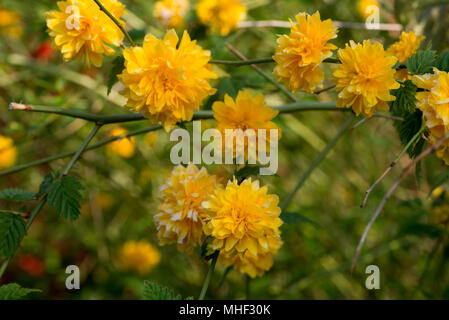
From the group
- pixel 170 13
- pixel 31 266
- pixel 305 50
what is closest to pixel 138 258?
pixel 31 266

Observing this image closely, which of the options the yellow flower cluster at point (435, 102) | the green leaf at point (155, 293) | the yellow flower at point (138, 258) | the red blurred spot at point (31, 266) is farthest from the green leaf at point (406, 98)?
the red blurred spot at point (31, 266)

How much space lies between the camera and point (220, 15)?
126cm

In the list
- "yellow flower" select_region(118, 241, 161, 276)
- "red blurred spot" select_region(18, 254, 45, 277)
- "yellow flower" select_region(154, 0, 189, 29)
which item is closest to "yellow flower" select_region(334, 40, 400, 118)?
"yellow flower" select_region(154, 0, 189, 29)

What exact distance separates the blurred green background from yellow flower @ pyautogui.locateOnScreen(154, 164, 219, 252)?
624 millimetres

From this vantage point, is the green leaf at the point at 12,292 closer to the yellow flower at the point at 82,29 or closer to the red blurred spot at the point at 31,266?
the yellow flower at the point at 82,29

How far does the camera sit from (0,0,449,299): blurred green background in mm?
1396

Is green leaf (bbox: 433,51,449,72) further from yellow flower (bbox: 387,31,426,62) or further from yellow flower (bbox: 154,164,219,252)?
yellow flower (bbox: 154,164,219,252)

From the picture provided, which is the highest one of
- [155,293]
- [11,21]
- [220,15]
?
[11,21]

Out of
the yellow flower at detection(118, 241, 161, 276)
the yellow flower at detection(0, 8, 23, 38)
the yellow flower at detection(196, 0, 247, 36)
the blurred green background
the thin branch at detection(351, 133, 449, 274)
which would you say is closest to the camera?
the thin branch at detection(351, 133, 449, 274)

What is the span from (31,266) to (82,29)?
127 centimetres

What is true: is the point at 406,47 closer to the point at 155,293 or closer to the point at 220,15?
the point at 155,293

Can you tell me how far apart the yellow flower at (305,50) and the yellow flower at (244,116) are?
58 millimetres
